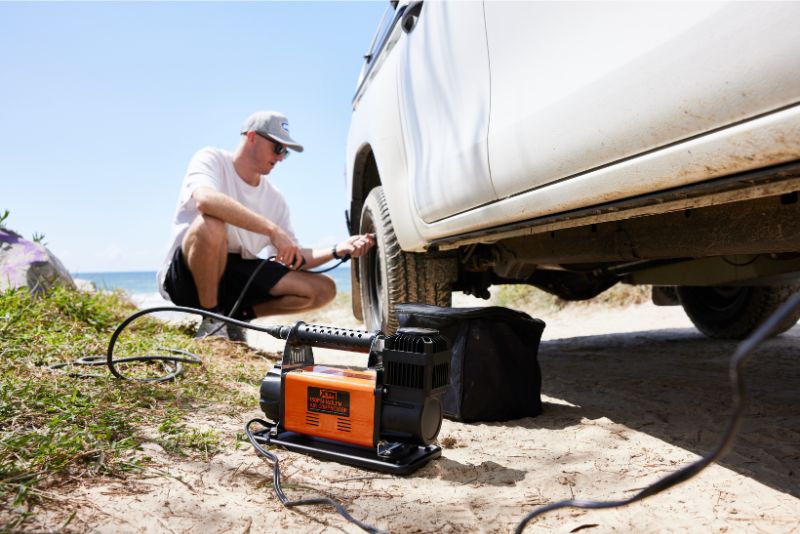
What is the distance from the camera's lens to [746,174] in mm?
1068

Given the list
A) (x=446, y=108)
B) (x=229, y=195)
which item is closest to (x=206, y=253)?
(x=229, y=195)

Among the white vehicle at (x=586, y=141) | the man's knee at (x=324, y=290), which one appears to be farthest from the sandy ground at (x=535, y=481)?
the man's knee at (x=324, y=290)

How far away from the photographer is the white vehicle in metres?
1.02

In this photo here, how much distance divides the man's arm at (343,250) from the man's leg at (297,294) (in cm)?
27

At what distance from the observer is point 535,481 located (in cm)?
142

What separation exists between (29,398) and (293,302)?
2.22 m

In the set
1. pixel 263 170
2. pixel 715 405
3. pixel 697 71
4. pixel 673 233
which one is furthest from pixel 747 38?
pixel 263 170

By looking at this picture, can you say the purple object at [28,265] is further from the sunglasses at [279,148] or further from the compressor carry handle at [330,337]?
the compressor carry handle at [330,337]

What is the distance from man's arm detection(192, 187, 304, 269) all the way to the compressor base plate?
1.64 metres

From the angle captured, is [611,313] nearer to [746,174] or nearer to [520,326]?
[520,326]

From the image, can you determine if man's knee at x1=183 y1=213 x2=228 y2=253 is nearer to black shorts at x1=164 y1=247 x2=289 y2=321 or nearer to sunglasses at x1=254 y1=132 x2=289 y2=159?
black shorts at x1=164 y1=247 x2=289 y2=321

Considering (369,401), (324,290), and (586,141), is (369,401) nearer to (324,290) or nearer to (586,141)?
(586,141)

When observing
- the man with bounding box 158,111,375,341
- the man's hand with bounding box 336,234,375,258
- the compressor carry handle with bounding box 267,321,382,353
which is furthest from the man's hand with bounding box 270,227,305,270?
the compressor carry handle with bounding box 267,321,382,353

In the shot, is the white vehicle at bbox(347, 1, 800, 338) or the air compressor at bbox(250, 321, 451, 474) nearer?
the white vehicle at bbox(347, 1, 800, 338)
